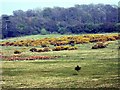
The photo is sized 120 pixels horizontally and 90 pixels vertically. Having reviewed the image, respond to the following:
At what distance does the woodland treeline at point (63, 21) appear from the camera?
3457 inches

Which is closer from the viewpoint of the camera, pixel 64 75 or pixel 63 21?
pixel 64 75

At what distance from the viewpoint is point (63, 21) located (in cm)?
9838

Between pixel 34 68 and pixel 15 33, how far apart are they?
54953 millimetres

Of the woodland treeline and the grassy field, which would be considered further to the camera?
the woodland treeline

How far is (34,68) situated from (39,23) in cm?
6139

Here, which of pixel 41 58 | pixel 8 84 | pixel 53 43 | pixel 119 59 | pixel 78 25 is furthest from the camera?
pixel 78 25

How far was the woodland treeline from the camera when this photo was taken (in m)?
87.8

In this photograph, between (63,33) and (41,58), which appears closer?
(41,58)

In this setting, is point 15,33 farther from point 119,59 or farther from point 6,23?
point 119,59

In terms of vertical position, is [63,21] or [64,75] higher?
[63,21]

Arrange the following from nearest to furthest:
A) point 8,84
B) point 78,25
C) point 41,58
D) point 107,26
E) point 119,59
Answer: point 8,84 < point 119,59 < point 41,58 < point 107,26 < point 78,25

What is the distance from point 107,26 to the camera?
85688mm

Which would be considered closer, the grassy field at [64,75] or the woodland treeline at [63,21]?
the grassy field at [64,75]

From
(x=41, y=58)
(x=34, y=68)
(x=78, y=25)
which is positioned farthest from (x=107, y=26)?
(x=34, y=68)
